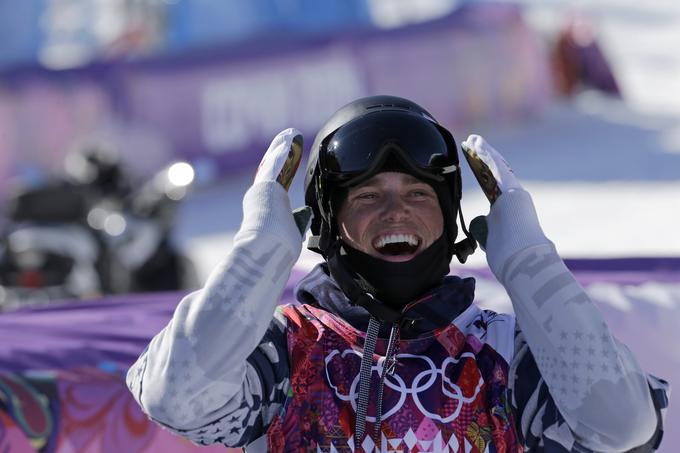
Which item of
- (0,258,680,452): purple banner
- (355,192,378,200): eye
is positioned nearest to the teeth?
(355,192,378,200): eye

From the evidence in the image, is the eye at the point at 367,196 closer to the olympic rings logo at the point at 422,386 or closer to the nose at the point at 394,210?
the nose at the point at 394,210

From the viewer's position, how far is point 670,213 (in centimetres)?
887

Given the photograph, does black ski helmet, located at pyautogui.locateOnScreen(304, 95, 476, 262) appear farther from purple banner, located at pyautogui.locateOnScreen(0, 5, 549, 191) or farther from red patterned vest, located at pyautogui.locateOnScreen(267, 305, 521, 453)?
purple banner, located at pyautogui.locateOnScreen(0, 5, 549, 191)

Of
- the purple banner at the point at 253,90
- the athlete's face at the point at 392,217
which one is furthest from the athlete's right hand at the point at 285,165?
the purple banner at the point at 253,90

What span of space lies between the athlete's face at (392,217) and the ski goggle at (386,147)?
3 cm

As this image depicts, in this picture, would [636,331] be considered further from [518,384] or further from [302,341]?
[302,341]

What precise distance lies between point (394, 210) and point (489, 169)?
0.24m

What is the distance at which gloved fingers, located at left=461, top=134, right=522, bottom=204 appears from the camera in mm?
2463

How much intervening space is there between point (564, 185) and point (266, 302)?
869 cm

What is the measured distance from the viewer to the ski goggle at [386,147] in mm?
2488

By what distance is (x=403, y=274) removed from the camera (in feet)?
8.05

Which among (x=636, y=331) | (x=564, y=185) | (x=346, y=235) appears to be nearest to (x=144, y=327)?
(x=346, y=235)

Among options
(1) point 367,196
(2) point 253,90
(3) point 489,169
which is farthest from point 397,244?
(2) point 253,90

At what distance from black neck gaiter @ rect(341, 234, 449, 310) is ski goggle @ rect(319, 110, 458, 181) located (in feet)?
0.57
